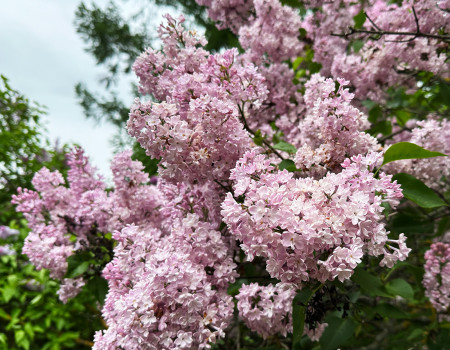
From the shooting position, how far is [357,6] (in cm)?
344

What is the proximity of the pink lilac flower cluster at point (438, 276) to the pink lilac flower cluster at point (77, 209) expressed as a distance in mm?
1880

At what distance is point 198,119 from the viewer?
146 cm

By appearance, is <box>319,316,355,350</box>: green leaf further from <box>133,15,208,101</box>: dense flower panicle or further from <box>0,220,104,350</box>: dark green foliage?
<box>0,220,104,350</box>: dark green foliage

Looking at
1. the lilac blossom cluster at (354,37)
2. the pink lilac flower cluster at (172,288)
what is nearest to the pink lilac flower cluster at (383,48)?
the lilac blossom cluster at (354,37)

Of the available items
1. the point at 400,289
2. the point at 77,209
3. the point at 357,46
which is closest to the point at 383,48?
the point at 357,46

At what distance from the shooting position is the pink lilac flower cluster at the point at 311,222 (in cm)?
109

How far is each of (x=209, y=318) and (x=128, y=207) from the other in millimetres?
1083

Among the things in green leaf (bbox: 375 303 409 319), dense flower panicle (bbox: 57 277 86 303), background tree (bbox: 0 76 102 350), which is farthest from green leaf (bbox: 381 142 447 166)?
background tree (bbox: 0 76 102 350)

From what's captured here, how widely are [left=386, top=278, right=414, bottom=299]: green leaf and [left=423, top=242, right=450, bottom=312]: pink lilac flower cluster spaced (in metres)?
0.46

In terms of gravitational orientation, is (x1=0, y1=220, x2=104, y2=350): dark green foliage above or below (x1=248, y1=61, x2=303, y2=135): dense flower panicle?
below

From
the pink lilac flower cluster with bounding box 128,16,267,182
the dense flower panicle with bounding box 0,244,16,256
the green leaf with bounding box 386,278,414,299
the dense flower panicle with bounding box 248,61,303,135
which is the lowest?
the green leaf with bounding box 386,278,414,299

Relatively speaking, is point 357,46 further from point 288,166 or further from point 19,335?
point 19,335

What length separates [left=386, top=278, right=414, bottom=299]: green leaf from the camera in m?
1.85

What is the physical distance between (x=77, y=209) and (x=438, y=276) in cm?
257
